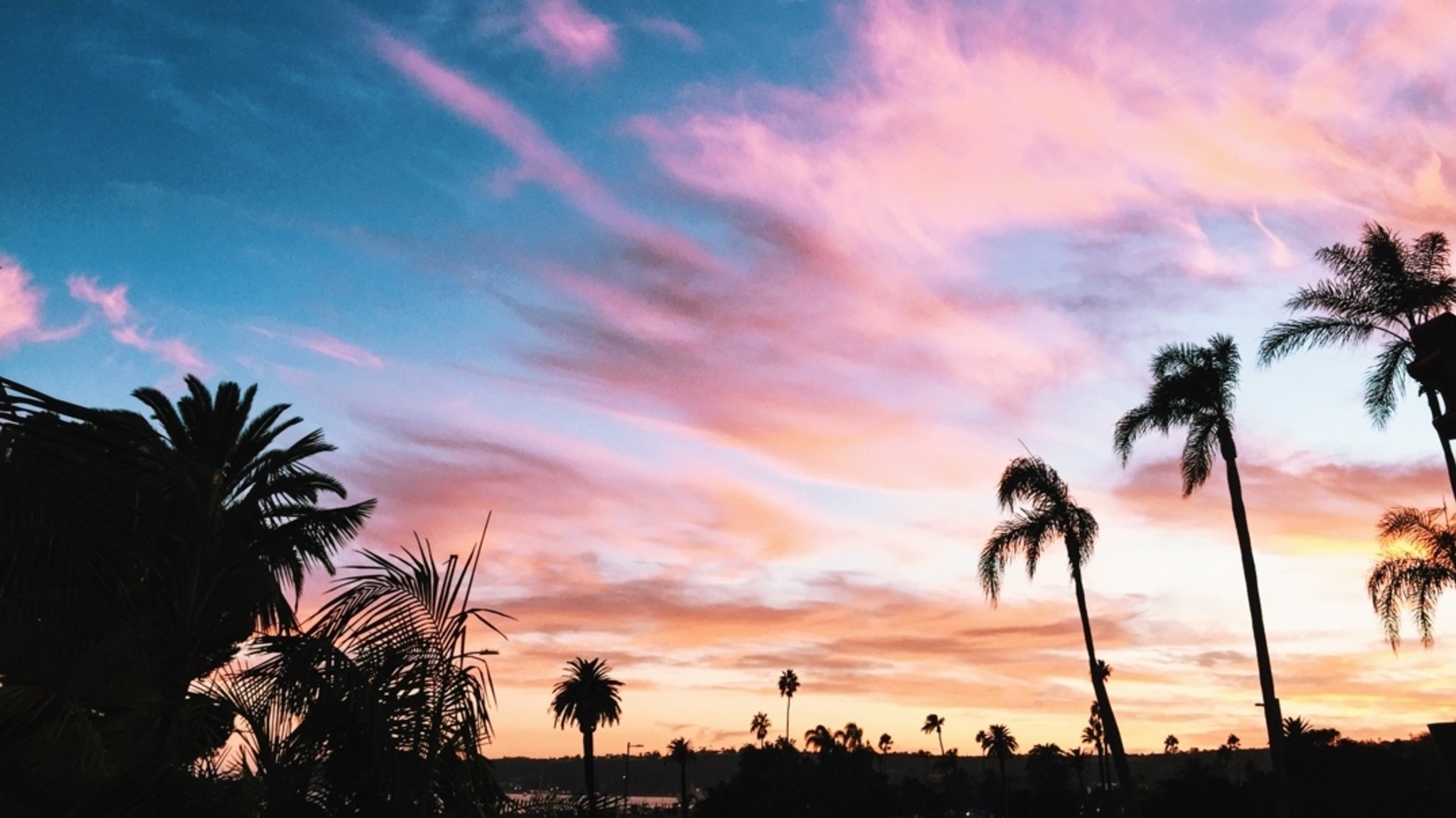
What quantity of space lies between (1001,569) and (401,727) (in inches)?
1428

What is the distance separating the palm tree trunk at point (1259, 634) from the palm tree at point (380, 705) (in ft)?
99.3

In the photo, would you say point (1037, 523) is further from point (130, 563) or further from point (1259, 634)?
point (130, 563)

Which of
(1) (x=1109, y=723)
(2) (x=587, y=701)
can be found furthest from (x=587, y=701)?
(1) (x=1109, y=723)

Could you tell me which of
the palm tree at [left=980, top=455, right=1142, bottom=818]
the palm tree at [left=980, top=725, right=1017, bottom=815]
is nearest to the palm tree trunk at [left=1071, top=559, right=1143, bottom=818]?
the palm tree at [left=980, top=455, right=1142, bottom=818]

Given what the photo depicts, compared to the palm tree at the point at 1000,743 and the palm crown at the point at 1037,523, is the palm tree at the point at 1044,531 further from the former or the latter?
the palm tree at the point at 1000,743

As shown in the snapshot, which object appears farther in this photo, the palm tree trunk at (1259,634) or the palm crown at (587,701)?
the palm crown at (587,701)

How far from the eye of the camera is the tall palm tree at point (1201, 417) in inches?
1367

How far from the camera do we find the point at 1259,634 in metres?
33.9

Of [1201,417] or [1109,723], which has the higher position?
[1201,417]

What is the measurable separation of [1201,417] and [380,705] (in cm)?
3349

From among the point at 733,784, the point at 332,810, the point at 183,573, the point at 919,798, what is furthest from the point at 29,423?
the point at 919,798

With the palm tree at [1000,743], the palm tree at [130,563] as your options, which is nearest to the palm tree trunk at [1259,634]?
the palm tree at [130,563]

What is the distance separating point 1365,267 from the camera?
29.1 metres

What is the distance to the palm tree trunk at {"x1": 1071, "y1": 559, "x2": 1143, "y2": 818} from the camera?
127ft
